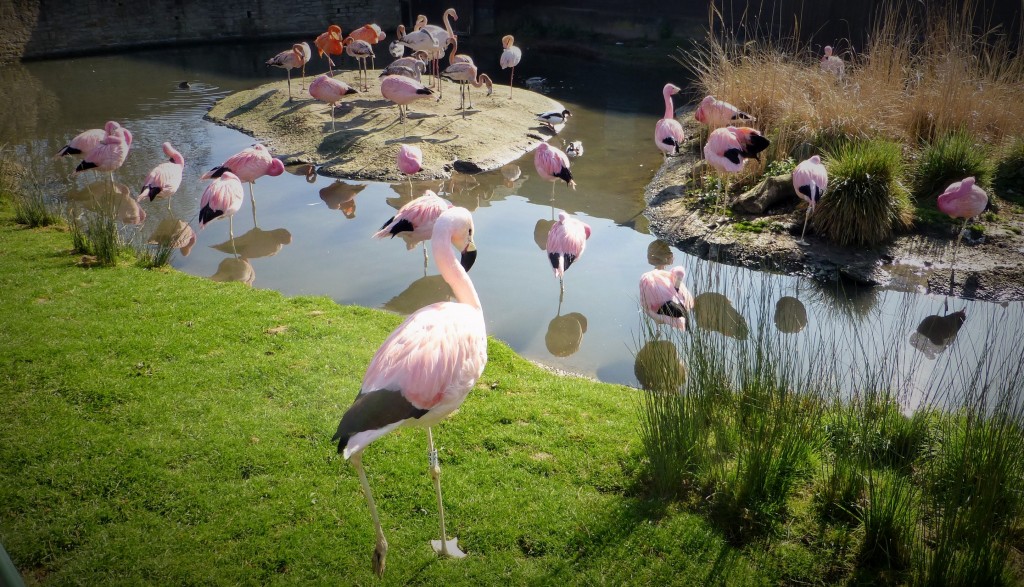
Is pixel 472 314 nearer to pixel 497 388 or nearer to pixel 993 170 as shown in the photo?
pixel 497 388

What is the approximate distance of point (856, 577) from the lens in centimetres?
295

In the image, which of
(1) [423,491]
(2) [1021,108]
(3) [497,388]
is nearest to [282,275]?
(3) [497,388]

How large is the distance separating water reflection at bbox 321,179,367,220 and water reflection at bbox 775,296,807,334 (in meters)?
4.90

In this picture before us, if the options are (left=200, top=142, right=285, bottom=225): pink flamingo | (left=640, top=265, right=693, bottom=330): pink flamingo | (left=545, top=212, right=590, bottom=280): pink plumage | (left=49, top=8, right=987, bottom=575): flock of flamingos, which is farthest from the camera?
(left=200, top=142, right=285, bottom=225): pink flamingo

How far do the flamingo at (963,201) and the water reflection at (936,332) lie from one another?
63 centimetres

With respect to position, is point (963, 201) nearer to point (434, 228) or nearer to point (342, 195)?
point (434, 228)

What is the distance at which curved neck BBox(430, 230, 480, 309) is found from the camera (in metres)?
3.42

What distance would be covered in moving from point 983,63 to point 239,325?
10328 millimetres

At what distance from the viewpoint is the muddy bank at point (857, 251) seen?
6.49m

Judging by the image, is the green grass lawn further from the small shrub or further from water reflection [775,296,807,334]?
the small shrub

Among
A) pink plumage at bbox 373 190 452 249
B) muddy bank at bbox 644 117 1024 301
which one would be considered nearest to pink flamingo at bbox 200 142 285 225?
pink plumage at bbox 373 190 452 249

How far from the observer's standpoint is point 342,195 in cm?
896

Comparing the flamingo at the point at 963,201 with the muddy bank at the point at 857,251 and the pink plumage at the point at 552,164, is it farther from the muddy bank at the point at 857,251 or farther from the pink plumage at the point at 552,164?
the pink plumage at the point at 552,164

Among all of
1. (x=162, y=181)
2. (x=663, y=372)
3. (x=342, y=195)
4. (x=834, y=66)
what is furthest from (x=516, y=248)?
(x=834, y=66)
